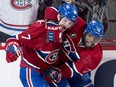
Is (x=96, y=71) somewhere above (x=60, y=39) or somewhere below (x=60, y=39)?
below

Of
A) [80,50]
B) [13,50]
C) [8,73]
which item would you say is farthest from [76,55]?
[8,73]

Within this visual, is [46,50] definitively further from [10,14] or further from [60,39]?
[10,14]

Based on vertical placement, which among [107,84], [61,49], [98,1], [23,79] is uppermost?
[98,1]

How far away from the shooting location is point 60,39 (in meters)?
1.68

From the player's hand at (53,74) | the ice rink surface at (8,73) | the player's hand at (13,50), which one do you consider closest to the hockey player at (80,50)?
the player's hand at (53,74)

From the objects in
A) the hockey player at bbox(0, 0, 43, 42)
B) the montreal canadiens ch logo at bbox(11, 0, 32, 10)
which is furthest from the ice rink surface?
the montreal canadiens ch logo at bbox(11, 0, 32, 10)

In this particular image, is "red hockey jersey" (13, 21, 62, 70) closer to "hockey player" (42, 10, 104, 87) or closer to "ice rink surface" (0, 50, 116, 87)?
"hockey player" (42, 10, 104, 87)

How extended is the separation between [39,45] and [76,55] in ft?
0.66

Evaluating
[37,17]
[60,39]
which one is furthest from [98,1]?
[60,39]

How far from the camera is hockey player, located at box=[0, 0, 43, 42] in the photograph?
2066 millimetres

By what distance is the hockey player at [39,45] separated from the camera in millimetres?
1654

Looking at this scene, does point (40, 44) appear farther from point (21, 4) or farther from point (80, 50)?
point (21, 4)

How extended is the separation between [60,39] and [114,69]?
0.51m

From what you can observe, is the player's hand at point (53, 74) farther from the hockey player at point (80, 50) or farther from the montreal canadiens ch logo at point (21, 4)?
the montreal canadiens ch logo at point (21, 4)
